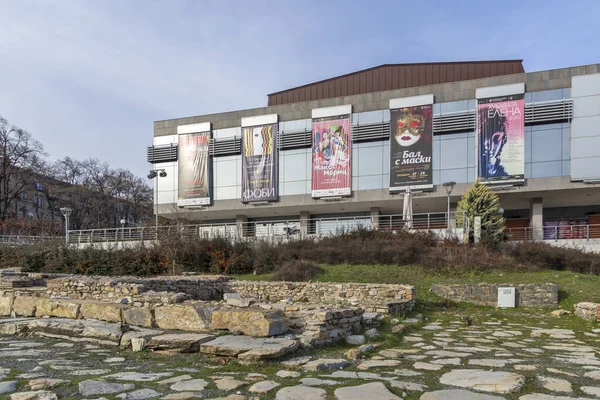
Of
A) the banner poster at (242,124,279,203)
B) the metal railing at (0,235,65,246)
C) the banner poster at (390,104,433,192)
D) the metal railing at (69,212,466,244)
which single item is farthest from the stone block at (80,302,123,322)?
the banner poster at (242,124,279,203)

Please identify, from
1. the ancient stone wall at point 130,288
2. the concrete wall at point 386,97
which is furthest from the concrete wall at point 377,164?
the ancient stone wall at point 130,288

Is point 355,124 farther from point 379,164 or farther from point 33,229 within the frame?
point 33,229

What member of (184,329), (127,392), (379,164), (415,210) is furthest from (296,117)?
(127,392)

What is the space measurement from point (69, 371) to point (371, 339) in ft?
14.2

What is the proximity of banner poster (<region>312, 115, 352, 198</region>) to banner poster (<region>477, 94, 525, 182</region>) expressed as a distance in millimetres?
9624

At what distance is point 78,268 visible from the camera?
63.9 feet

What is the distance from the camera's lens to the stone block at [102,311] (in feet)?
21.7

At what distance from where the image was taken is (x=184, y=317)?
6082mm

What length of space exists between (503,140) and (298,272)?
20252 millimetres

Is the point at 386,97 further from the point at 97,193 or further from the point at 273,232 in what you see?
the point at 97,193

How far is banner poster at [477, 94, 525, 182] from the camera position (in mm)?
28203

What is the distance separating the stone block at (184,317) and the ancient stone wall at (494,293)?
9.04 m

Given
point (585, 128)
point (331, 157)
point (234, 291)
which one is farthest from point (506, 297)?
point (331, 157)

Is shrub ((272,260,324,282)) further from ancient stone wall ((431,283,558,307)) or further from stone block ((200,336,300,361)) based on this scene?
stone block ((200,336,300,361))
